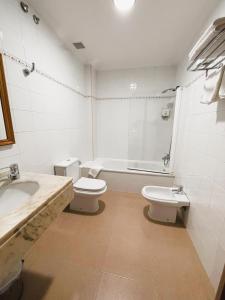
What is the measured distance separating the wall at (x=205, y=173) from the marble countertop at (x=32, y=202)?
123 centimetres

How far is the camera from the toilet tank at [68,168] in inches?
72.9

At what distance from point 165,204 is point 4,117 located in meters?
1.94

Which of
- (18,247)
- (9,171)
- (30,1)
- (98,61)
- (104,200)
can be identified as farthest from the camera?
(98,61)

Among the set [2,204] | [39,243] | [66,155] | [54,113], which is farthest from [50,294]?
[54,113]

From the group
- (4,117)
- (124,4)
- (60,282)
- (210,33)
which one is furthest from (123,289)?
(124,4)

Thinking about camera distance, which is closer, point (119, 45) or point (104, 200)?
point (119, 45)

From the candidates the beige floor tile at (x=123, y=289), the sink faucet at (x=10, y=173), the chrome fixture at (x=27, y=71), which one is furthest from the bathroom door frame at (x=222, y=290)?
the chrome fixture at (x=27, y=71)

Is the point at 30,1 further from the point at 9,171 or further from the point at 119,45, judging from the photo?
the point at 9,171

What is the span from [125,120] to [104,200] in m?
1.71

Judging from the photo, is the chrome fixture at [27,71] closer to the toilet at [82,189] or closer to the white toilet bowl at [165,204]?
the toilet at [82,189]

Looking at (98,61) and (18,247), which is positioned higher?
(98,61)

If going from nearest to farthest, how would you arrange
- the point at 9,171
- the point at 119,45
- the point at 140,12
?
the point at 9,171, the point at 140,12, the point at 119,45

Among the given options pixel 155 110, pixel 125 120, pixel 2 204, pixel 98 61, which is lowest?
pixel 2 204

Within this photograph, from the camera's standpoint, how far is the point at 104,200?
7.68ft
